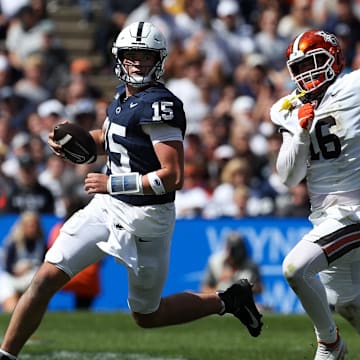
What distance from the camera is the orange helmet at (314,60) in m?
5.88

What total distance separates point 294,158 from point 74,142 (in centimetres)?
114

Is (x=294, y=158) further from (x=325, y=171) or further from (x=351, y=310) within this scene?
(x=351, y=310)

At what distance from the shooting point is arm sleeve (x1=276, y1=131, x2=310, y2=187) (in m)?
5.69

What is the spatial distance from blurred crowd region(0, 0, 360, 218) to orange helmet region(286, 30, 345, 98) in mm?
5161

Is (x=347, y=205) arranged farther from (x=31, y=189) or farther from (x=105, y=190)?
(x=31, y=189)

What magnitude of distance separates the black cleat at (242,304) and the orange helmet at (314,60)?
112 cm

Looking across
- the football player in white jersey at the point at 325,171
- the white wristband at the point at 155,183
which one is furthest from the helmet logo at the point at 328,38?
the white wristband at the point at 155,183

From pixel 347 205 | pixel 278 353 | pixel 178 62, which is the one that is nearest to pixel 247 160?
pixel 178 62

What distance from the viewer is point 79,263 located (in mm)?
5746

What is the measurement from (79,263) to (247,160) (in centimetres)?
614

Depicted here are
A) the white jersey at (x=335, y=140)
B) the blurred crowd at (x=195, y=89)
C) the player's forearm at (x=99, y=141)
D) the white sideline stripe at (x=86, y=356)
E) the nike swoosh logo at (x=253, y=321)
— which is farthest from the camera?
the blurred crowd at (x=195, y=89)

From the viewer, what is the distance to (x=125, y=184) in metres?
5.60

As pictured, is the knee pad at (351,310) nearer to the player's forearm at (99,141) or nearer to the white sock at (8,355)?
the player's forearm at (99,141)

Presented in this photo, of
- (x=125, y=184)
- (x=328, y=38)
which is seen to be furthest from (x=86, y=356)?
(x=328, y=38)
